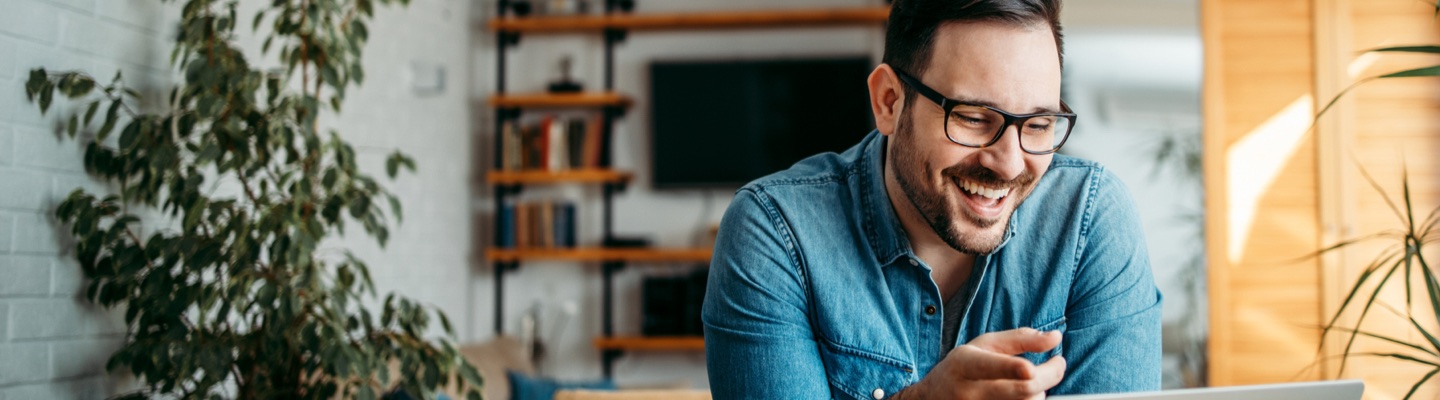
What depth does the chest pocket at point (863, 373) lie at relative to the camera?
1325 mm

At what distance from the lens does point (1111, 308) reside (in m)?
1.33

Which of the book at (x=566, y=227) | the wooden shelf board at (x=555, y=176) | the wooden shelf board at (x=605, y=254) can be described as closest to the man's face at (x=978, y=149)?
the wooden shelf board at (x=605, y=254)

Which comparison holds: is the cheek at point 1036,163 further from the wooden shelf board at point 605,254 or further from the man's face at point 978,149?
the wooden shelf board at point 605,254

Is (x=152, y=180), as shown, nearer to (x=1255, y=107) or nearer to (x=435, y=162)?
(x=435, y=162)

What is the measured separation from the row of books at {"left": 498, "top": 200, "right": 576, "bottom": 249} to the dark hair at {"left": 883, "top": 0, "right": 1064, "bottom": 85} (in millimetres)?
3582

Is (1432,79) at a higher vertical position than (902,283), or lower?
higher

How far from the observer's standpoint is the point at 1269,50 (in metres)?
4.11

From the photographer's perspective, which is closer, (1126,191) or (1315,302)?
(1126,191)

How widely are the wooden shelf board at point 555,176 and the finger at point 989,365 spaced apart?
12.3ft

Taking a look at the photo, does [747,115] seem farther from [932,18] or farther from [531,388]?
[932,18]

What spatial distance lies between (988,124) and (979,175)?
0.06 metres

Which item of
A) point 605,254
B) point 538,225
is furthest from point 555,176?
point 605,254

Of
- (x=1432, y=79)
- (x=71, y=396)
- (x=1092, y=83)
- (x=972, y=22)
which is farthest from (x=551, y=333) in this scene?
(x=972, y=22)

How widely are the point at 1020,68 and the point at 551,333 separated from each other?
4.00 meters
